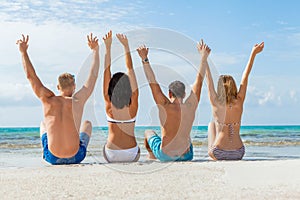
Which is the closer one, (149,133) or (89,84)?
(89,84)

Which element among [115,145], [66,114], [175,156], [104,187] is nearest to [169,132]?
[175,156]

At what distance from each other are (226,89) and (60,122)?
8.48 feet

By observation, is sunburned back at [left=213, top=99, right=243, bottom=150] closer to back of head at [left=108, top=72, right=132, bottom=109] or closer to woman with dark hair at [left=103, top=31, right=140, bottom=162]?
woman with dark hair at [left=103, top=31, right=140, bottom=162]

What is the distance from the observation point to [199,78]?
6.87 m

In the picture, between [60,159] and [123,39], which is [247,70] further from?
[60,159]

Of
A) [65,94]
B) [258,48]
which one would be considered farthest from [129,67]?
[258,48]

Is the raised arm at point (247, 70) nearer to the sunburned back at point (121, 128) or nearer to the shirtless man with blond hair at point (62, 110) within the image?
the sunburned back at point (121, 128)

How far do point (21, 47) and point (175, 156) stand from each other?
8.92ft

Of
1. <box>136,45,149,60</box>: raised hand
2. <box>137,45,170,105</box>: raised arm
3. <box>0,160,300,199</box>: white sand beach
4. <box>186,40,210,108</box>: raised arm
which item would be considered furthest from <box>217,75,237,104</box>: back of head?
<box>136,45,149,60</box>: raised hand

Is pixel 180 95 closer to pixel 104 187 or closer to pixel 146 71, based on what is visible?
pixel 146 71

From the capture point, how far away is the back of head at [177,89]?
22.5 feet

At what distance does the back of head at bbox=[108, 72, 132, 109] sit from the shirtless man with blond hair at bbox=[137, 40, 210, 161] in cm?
40

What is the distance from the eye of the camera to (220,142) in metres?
7.28

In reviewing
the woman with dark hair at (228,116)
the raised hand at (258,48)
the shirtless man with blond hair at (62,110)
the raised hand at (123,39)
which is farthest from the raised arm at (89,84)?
the raised hand at (258,48)
